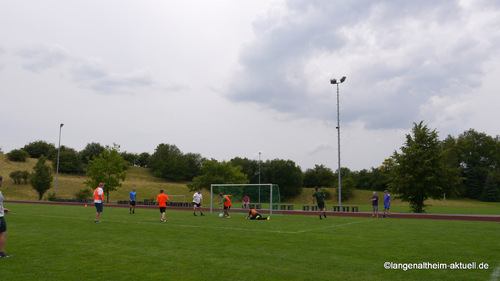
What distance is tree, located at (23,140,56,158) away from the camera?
10146cm

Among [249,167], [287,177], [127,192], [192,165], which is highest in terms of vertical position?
[192,165]

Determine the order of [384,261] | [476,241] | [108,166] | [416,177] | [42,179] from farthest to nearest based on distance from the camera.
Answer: [42,179], [108,166], [416,177], [476,241], [384,261]

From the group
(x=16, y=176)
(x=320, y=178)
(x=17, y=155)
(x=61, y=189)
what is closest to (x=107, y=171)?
(x=61, y=189)

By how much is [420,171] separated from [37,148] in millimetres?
105326

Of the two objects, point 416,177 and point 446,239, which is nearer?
point 446,239

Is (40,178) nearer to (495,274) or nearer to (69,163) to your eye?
(69,163)

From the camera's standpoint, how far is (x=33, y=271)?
662cm

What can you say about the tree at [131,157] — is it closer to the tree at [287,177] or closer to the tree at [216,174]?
the tree at [287,177]

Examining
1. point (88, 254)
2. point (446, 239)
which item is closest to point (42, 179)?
point (88, 254)

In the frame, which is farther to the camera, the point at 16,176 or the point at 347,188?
the point at 347,188

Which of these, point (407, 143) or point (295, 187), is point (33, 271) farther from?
point (295, 187)

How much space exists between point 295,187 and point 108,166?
4630 cm

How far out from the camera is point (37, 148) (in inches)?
4026

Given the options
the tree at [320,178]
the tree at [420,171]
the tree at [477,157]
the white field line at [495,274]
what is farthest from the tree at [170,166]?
the white field line at [495,274]
